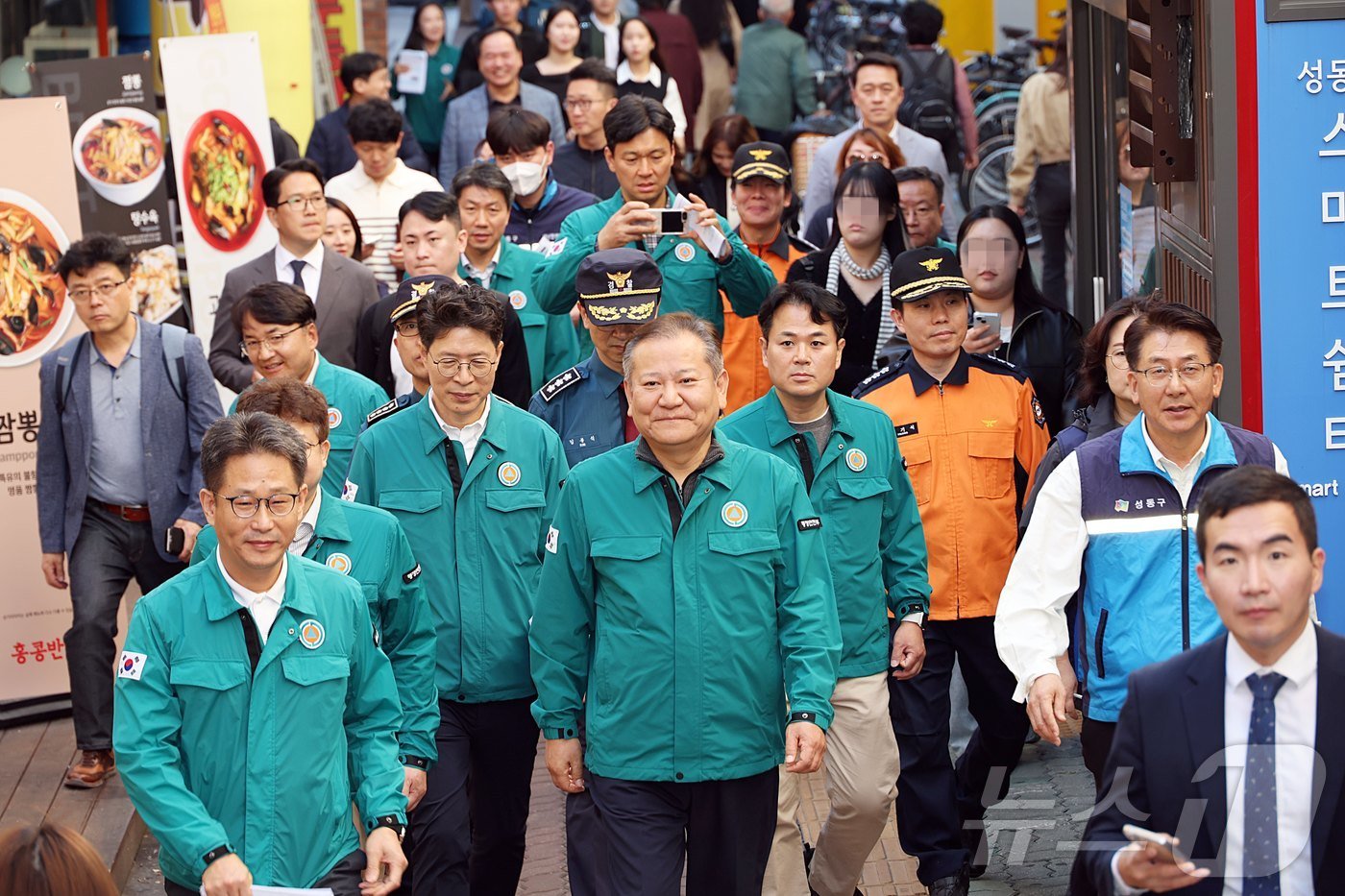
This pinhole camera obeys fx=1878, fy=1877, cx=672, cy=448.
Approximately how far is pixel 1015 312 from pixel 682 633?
3283 millimetres

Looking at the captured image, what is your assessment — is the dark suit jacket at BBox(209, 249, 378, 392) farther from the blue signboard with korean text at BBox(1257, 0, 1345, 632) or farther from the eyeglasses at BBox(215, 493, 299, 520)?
the blue signboard with korean text at BBox(1257, 0, 1345, 632)

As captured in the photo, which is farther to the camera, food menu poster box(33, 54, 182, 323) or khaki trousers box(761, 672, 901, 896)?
food menu poster box(33, 54, 182, 323)

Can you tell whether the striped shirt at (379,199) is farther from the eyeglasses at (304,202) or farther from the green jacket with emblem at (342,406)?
the green jacket with emblem at (342,406)

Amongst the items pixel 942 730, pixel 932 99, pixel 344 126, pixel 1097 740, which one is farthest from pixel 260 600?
pixel 932 99

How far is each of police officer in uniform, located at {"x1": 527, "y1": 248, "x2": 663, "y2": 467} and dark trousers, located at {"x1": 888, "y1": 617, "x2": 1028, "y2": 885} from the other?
1352 mm

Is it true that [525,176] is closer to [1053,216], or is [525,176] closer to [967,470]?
[967,470]

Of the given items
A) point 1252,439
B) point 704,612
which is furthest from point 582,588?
point 1252,439

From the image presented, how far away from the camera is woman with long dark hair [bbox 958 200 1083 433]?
770cm

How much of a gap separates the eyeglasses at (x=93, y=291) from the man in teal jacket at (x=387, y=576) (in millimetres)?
2584

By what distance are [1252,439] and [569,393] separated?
258 cm

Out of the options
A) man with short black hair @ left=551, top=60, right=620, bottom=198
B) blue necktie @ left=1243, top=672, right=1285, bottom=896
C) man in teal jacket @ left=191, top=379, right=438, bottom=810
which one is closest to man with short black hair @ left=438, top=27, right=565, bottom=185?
man with short black hair @ left=551, top=60, right=620, bottom=198

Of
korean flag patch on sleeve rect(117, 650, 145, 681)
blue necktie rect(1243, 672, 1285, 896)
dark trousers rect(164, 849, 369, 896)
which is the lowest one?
dark trousers rect(164, 849, 369, 896)

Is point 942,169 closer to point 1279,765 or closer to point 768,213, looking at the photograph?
point 768,213

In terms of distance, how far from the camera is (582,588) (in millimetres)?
5367
